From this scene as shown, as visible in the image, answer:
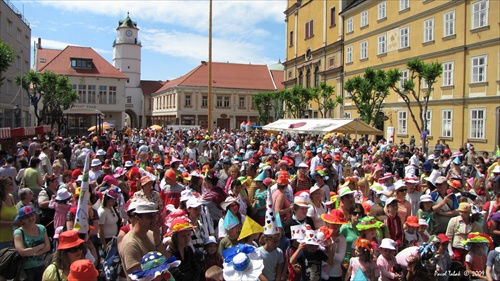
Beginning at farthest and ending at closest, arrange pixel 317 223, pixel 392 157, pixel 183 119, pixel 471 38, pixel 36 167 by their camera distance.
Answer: pixel 183 119 < pixel 471 38 < pixel 392 157 < pixel 36 167 < pixel 317 223

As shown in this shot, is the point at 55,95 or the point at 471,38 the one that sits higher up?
the point at 471,38

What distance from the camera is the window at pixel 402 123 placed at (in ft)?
107

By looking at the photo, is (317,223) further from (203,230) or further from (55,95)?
(55,95)

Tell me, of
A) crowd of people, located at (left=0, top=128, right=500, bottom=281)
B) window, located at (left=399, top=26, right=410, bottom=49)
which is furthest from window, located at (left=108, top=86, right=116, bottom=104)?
crowd of people, located at (left=0, top=128, right=500, bottom=281)

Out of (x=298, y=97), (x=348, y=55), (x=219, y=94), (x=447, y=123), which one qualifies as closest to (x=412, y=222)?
(x=447, y=123)

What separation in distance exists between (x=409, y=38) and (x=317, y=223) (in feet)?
97.8

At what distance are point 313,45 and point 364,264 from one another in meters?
46.5

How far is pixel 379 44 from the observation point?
118 ft

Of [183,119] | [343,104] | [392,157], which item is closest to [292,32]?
[343,104]

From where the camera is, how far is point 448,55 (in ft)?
92.7

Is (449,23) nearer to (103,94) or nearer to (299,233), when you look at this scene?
(299,233)

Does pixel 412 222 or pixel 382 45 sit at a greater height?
pixel 382 45

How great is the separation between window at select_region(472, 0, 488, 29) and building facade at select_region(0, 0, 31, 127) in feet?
106

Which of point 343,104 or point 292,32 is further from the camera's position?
point 292,32
